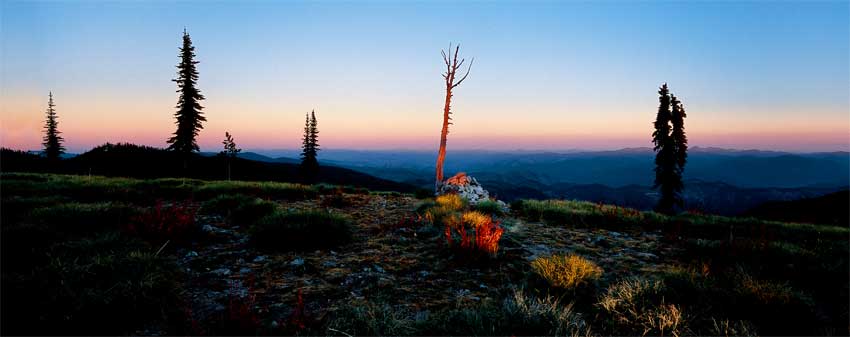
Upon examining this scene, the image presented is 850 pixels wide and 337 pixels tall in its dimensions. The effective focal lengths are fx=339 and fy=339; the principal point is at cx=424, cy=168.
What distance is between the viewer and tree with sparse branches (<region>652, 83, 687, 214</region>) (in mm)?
32344

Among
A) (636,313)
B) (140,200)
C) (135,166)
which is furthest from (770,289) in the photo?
(135,166)

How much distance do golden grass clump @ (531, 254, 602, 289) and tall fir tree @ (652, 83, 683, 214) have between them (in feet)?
114

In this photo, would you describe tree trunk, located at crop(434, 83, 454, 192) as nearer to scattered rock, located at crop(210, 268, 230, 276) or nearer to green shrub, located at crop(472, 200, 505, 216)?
green shrub, located at crop(472, 200, 505, 216)

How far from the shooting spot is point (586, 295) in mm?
3881

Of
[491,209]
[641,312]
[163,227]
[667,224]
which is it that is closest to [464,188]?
[491,209]

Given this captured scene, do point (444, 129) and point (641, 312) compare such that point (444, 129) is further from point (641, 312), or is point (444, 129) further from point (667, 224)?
point (641, 312)

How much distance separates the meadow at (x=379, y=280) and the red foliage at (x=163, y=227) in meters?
0.03

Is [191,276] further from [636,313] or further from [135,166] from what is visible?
[135,166]

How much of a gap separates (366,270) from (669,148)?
37.5 metres

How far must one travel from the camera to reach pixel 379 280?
4242mm

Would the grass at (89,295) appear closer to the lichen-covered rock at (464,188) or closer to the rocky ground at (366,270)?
the rocky ground at (366,270)

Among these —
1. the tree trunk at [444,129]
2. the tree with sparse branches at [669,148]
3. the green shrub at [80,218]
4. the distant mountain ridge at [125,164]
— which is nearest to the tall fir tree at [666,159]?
the tree with sparse branches at [669,148]

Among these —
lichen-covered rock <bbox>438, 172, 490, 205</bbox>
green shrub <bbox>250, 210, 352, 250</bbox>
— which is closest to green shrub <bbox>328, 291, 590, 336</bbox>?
green shrub <bbox>250, 210, 352, 250</bbox>

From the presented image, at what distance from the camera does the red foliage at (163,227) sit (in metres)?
5.30
